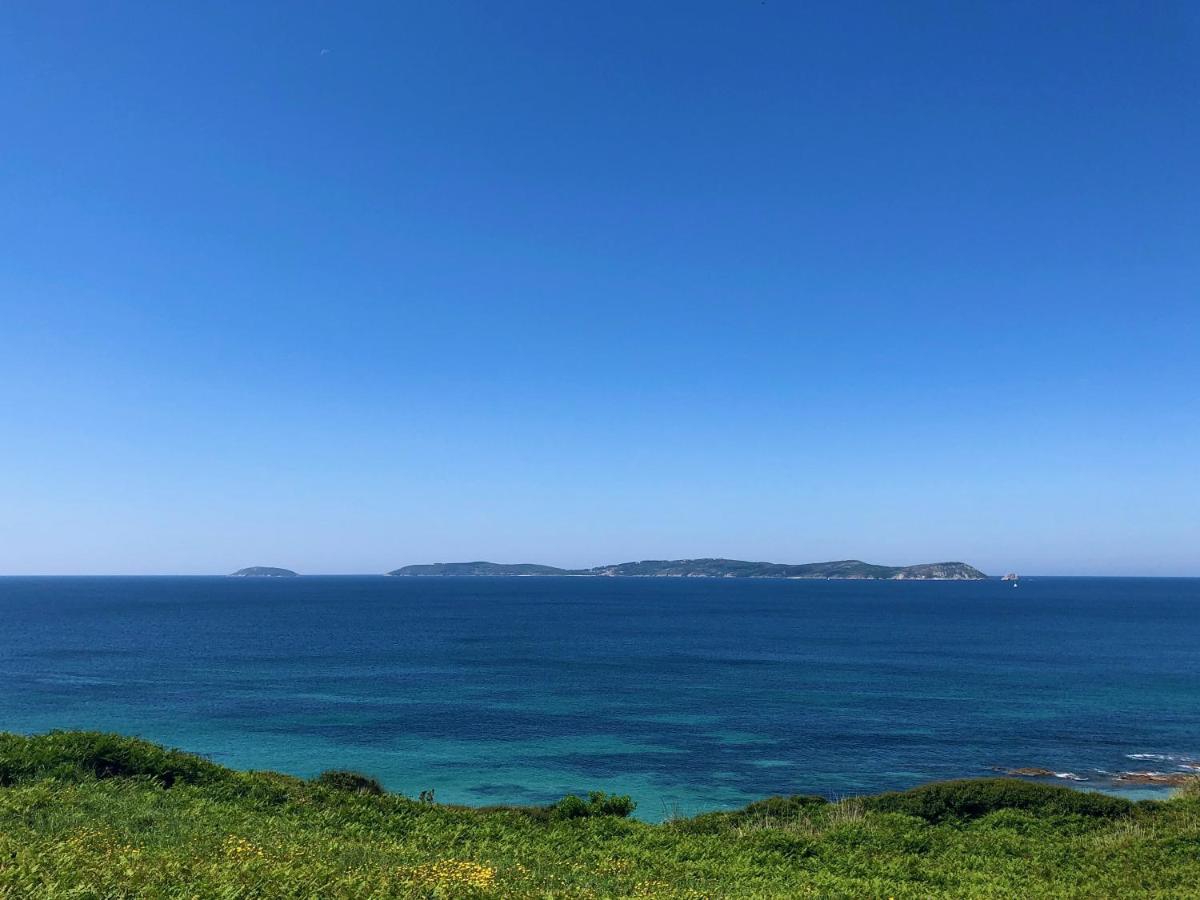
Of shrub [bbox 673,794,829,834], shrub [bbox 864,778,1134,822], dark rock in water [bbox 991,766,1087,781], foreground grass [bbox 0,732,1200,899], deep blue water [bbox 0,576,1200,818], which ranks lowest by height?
deep blue water [bbox 0,576,1200,818]

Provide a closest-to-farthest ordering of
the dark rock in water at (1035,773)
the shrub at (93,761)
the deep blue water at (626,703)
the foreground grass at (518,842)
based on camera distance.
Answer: the foreground grass at (518,842), the shrub at (93,761), the dark rock in water at (1035,773), the deep blue water at (626,703)

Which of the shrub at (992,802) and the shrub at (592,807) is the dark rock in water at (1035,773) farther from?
the shrub at (592,807)

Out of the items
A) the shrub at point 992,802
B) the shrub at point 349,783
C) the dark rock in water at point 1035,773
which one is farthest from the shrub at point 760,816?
the dark rock in water at point 1035,773

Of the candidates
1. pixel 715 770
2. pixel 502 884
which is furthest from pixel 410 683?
pixel 502 884

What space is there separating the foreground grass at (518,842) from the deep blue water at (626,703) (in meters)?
18.5

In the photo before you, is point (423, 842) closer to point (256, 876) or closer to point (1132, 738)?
point (256, 876)

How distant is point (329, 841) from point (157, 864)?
754cm

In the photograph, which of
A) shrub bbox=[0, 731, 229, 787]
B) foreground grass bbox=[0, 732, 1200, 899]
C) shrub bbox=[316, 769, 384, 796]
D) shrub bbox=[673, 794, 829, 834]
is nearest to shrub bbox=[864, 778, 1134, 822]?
foreground grass bbox=[0, 732, 1200, 899]

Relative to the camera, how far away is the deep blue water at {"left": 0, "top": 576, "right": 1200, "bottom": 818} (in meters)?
53.9

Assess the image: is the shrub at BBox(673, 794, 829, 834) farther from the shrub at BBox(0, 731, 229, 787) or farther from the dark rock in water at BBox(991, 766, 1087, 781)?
the dark rock in water at BBox(991, 766, 1087, 781)

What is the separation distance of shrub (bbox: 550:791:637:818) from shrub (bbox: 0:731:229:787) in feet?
44.5

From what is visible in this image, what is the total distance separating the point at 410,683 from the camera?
86000 mm

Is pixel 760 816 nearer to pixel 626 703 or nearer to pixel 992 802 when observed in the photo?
pixel 992 802

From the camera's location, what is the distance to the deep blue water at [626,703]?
53.9m
